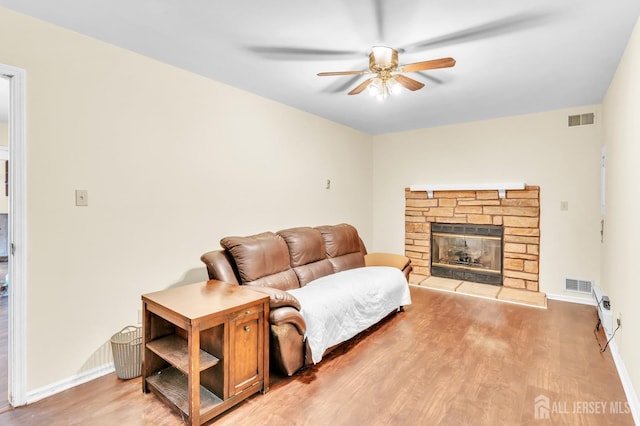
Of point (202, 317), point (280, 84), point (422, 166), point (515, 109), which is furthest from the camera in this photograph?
point (422, 166)

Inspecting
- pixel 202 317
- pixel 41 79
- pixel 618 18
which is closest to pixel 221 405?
pixel 202 317

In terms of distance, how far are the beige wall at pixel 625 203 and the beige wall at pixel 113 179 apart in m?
3.22

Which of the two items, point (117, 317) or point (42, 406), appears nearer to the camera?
point (42, 406)

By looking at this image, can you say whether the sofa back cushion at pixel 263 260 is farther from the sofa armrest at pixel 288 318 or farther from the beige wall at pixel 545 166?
the beige wall at pixel 545 166

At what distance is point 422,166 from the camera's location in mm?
5406

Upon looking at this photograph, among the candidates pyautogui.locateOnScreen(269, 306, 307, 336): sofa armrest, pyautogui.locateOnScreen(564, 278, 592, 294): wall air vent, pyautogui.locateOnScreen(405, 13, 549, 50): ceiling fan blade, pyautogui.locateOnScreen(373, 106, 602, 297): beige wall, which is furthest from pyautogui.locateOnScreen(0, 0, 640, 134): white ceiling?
pyautogui.locateOnScreen(564, 278, 592, 294): wall air vent

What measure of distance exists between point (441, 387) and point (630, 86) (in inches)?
101

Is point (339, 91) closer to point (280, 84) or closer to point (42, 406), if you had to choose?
point (280, 84)

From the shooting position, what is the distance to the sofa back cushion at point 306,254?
3416 millimetres

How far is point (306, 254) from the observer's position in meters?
3.53

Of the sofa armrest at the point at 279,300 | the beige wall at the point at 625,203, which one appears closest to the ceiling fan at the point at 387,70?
the beige wall at the point at 625,203

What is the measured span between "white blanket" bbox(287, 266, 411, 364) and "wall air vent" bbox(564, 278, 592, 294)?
2273 mm

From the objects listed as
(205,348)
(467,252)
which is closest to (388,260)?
(467,252)

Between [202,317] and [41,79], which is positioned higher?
[41,79]
